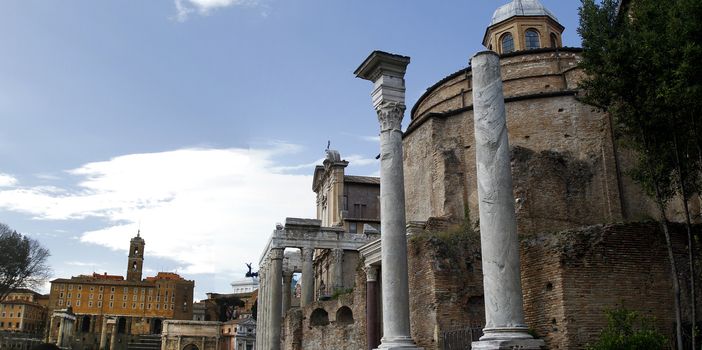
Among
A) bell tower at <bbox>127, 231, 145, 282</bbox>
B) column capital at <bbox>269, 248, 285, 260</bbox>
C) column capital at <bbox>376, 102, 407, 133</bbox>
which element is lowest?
column capital at <bbox>269, 248, 285, 260</bbox>

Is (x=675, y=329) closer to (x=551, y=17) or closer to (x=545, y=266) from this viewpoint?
(x=545, y=266)

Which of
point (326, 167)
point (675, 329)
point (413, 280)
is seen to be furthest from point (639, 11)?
point (326, 167)

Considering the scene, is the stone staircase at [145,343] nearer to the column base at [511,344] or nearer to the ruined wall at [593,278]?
the ruined wall at [593,278]

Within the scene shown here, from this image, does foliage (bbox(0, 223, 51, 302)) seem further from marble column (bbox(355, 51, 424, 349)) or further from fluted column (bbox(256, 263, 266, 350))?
marble column (bbox(355, 51, 424, 349))

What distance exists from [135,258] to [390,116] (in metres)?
89.3

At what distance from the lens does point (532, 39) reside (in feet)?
100

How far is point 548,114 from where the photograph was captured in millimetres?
21625

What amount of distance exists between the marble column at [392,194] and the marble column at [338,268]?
16.9 meters

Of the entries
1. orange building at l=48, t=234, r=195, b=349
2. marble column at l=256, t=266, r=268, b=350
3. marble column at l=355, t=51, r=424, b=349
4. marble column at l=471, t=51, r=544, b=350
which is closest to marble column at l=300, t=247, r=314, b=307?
marble column at l=256, t=266, r=268, b=350

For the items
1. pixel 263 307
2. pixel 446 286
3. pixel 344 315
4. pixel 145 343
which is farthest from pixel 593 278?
pixel 145 343

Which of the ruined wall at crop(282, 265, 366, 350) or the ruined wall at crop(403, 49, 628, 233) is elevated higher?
the ruined wall at crop(403, 49, 628, 233)

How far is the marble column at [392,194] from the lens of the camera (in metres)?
11.9

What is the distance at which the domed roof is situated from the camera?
30.7 metres

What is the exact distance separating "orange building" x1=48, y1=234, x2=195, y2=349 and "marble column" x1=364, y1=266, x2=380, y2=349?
74066 mm
